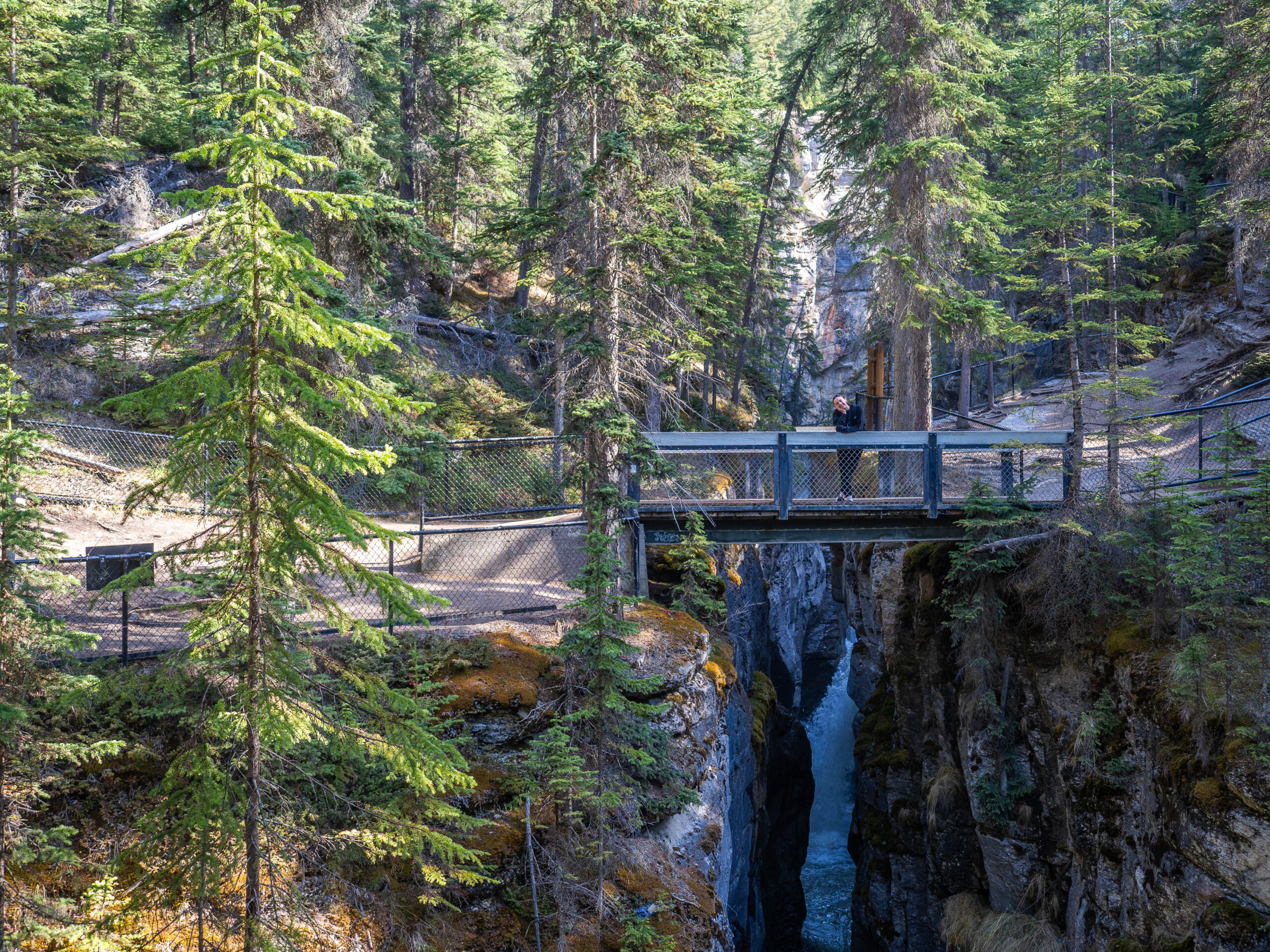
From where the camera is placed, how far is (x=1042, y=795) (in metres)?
13.9

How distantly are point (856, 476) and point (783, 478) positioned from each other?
1392 millimetres

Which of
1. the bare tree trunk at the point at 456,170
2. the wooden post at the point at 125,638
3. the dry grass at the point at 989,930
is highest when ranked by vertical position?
the bare tree trunk at the point at 456,170

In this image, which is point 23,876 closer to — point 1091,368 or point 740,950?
A: point 740,950

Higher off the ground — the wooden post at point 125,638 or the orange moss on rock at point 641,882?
the wooden post at point 125,638

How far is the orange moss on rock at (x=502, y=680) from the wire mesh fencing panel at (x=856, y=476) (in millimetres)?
5466

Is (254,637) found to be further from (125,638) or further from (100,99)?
(100,99)

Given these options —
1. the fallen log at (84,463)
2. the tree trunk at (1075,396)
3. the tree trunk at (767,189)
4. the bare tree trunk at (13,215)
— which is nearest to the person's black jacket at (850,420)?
the tree trunk at (1075,396)

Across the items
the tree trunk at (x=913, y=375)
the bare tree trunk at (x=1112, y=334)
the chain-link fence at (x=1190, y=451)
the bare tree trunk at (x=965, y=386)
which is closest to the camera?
the chain-link fence at (x=1190, y=451)

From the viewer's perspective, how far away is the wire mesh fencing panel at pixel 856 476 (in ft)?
43.5

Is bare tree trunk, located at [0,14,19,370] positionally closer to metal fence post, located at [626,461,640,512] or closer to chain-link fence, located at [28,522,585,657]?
chain-link fence, located at [28,522,585,657]

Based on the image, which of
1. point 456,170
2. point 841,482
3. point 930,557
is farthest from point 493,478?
point 456,170

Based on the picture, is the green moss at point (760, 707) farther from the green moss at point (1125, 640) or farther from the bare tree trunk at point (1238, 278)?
the bare tree trunk at point (1238, 278)

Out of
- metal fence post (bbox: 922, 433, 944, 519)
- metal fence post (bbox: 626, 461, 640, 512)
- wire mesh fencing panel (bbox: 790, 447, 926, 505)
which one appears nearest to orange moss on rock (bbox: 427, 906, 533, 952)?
metal fence post (bbox: 626, 461, 640, 512)

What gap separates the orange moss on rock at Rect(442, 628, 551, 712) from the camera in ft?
30.7
